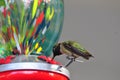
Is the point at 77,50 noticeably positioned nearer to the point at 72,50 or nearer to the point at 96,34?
the point at 72,50

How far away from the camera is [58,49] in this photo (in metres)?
1.00

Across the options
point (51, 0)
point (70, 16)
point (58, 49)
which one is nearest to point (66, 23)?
point (70, 16)

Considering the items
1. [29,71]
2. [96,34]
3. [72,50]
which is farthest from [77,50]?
[96,34]

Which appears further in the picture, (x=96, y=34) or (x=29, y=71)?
(x=96, y=34)

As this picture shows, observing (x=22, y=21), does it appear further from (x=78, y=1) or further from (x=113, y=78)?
(x=113, y=78)

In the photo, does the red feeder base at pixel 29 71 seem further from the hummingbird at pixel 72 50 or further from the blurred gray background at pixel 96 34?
the blurred gray background at pixel 96 34

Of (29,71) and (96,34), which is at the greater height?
(29,71)

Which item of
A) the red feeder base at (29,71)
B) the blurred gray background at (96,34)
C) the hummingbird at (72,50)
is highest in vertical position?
the hummingbird at (72,50)

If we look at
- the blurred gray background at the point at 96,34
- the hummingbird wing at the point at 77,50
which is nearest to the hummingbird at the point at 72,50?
the hummingbird wing at the point at 77,50

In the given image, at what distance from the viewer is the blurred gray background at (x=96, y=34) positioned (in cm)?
182

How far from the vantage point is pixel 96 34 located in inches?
73.6

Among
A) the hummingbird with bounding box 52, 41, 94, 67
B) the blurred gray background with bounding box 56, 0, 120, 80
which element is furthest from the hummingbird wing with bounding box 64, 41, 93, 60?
the blurred gray background with bounding box 56, 0, 120, 80

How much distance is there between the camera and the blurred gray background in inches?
71.5

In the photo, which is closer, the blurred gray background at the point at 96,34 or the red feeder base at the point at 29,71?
the red feeder base at the point at 29,71
